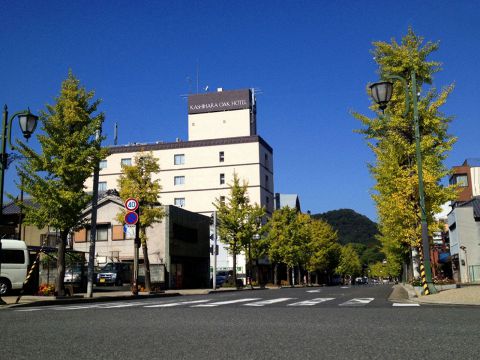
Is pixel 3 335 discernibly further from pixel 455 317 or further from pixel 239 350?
pixel 455 317

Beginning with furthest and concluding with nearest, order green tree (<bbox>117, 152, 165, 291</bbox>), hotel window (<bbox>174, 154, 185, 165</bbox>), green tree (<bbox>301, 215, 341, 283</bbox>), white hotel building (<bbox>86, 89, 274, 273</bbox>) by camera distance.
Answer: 1. hotel window (<bbox>174, 154, 185, 165</bbox>)
2. white hotel building (<bbox>86, 89, 274, 273</bbox>)
3. green tree (<bbox>301, 215, 341, 283</bbox>)
4. green tree (<bbox>117, 152, 165, 291</bbox>)

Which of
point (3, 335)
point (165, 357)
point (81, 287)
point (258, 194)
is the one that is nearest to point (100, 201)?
point (81, 287)

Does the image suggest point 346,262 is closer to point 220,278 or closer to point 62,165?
point 220,278

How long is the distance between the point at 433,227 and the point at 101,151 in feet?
50.8

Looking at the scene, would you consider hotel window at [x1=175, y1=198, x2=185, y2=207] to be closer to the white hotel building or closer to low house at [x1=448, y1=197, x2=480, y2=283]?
the white hotel building

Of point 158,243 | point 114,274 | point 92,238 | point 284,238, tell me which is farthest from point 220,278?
point 92,238

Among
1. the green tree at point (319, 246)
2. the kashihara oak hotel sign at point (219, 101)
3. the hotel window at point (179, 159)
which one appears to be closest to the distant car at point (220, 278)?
the green tree at point (319, 246)

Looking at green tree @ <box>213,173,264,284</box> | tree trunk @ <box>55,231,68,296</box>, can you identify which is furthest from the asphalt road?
green tree @ <box>213,173,264,284</box>

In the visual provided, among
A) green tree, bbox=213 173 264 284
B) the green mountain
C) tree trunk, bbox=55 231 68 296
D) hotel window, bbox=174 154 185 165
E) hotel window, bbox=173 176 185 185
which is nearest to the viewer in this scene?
tree trunk, bbox=55 231 68 296

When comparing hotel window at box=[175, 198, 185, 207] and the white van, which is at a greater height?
hotel window at box=[175, 198, 185, 207]

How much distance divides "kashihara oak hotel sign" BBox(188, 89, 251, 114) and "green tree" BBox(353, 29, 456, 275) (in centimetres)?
4711

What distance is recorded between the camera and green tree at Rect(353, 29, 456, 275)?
21984 mm

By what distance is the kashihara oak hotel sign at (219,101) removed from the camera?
232 feet

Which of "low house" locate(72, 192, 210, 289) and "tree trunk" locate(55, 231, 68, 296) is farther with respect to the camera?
"low house" locate(72, 192, 210, 289)
